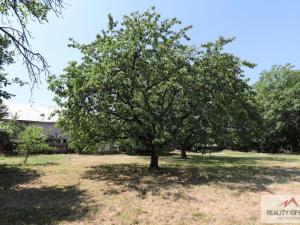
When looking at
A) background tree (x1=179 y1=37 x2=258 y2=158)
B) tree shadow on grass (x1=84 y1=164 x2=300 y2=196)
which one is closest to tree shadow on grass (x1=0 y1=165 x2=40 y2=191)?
tree shadow on grass (x1=84 y1=164 x2=300 y2=196)

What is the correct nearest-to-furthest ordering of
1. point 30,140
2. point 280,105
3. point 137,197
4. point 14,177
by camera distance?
point 137,197
point 14,177
point 30,140
point 280,105

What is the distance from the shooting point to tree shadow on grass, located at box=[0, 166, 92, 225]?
8375mm

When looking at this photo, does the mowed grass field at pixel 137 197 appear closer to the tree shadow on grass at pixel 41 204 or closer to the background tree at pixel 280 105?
the tree shadow on grass at pixel 41 204

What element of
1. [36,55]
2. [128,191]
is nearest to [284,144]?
[128,191]

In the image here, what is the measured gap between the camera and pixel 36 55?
830 cm

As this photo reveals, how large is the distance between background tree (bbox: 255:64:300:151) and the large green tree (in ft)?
99.3

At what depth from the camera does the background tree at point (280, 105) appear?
45.4 metres

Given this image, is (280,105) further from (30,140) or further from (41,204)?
(41,204)

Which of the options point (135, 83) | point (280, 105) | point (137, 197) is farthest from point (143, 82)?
Result: point (280, 105)

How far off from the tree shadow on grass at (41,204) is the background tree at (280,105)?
36.8 meters

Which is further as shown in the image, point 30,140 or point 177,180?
point 30,140

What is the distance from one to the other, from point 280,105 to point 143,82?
35.3 meters

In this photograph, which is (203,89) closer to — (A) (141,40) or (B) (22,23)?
(A) (141,40)

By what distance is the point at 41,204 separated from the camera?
9.74m
